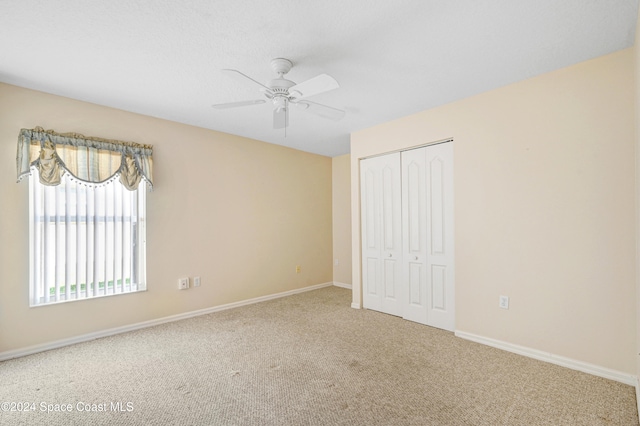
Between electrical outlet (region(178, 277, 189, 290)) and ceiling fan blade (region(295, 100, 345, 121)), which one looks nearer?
ceiling fan blade (region(295, 100, 345, 121))

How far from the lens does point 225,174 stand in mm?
4211

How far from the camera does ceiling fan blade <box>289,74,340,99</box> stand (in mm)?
1996

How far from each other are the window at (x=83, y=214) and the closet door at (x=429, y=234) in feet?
10.3

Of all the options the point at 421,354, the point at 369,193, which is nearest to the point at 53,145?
the point at 369,193

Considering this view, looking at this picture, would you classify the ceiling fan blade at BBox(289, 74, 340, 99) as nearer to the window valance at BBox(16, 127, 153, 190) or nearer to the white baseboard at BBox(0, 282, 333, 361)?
the window valance at BBox(16, 127, 153, 190)

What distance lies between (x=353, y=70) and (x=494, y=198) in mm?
1815

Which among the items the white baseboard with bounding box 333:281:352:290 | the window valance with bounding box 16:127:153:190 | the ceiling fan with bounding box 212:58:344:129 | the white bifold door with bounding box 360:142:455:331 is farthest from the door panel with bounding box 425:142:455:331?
the window valance with bounding box 16:127:153:190

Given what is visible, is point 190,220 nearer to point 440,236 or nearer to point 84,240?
point 84,240

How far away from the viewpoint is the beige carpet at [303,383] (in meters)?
1.84

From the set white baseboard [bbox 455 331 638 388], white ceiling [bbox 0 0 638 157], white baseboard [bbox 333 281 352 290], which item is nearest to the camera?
white ceiling [bbox 0 0 638 157]

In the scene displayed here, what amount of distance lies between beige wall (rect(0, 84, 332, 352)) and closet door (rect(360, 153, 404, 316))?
4.71 feet

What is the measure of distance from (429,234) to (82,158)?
382cm

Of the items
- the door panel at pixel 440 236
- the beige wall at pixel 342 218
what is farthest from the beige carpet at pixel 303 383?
the beige wall at pixel 342 218

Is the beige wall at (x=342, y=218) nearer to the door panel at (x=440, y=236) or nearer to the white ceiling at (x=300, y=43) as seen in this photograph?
the door panel at (x=440, y=236)
